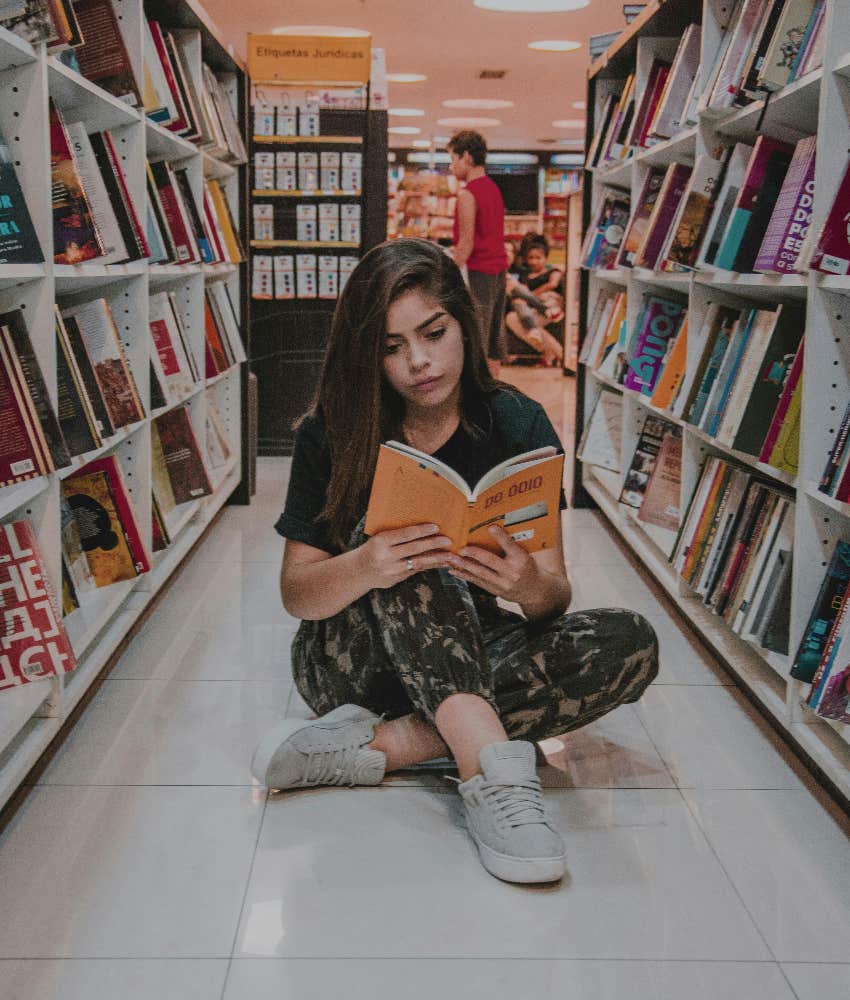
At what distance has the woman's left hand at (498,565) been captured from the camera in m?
1.67

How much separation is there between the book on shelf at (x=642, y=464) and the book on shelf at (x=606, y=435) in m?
0.33

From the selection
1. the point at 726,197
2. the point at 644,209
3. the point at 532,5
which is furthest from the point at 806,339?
the point at 532,5

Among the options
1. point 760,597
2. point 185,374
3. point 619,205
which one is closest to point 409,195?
point 619,205

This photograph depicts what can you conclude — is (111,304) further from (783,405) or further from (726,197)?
(783,405)

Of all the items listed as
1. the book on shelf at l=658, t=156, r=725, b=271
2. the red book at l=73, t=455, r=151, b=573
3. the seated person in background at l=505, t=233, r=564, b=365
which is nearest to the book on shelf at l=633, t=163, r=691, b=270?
the book on shelf at l=658, t=156, r=725, b=271

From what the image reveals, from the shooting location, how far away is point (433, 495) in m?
1.60

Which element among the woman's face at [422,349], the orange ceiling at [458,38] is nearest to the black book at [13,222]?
the woman's face at [422,349]

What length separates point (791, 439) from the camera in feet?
6.75

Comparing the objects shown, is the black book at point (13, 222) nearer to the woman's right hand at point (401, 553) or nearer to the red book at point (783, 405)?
the woman's right hand at point (401, 553)

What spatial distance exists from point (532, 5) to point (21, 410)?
6693 mm

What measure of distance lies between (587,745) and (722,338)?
101 cm

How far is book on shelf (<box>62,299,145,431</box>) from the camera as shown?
7.72ft

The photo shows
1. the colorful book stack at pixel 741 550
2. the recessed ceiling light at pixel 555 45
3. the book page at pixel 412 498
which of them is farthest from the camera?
the recessed ceiling light at pixel 555 45

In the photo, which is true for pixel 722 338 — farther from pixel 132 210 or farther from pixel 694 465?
pixel 132 210
